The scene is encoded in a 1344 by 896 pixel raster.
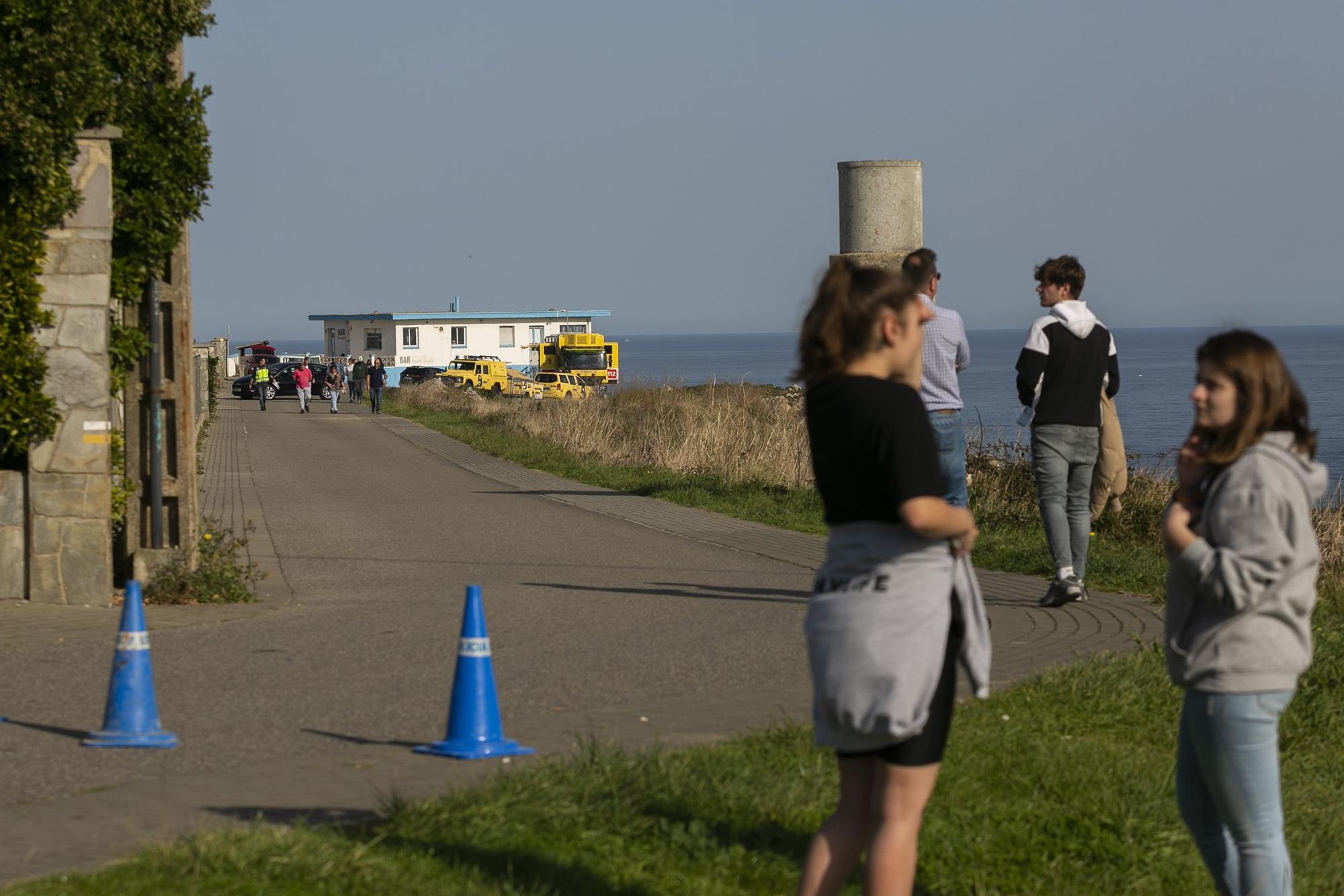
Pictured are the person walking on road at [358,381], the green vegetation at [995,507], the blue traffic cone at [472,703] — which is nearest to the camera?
the blue traffic cone at [472,703]

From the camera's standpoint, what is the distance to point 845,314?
12.7 ft

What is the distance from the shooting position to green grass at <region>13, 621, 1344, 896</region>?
4.63 meters

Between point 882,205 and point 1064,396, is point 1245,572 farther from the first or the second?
point 882,205

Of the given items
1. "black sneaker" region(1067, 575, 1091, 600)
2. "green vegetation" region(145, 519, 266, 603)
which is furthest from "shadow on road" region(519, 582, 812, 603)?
"green vegetation" region(145, 519, 266, 603)

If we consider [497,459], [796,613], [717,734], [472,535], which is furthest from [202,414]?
[717,734]

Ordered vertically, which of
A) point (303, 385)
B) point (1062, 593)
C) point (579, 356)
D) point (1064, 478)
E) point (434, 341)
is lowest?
point (1062, 593)

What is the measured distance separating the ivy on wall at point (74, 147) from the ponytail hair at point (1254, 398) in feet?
23.9

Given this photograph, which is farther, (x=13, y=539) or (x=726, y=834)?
(x=13, y=539)

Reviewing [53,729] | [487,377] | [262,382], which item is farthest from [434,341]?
[53,729]

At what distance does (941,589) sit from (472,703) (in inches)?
113

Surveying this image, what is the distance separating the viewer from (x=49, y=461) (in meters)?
10.1

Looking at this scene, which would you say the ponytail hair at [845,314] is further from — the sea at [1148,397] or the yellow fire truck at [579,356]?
the yellow fire truck at [579,356]

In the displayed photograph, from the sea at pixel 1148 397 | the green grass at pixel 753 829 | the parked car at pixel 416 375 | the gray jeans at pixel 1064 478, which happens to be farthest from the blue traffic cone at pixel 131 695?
the parked car at pixel 416 375

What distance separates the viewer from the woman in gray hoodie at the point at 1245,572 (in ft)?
13.2
